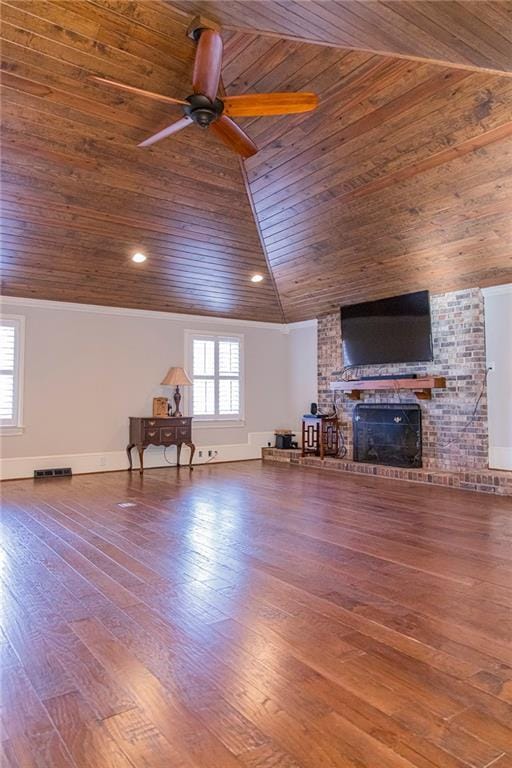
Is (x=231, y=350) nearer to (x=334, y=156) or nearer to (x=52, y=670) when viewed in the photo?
(x=334, y=156)

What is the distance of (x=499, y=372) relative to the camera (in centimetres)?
628

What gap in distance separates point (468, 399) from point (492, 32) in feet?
16.1

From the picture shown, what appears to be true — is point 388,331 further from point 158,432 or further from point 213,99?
point 213,99

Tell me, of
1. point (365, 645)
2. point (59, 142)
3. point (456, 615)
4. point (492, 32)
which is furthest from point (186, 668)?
point (59, 142)

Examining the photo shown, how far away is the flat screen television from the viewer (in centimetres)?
708

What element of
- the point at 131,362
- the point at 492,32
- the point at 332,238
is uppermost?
the point at 332,238

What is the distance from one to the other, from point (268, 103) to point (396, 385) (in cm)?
444

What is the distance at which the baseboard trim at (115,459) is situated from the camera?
688 centimetres

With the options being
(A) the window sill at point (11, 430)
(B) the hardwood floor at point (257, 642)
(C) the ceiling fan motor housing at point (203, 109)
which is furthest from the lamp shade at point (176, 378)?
(C) the ceiling fan motor housing at point (203, 109)

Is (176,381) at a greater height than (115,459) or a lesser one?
greater

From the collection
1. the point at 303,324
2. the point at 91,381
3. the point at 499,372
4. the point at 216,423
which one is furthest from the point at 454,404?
the point at 91,381

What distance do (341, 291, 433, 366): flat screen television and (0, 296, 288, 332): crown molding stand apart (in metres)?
1.85

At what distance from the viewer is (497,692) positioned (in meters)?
1.81

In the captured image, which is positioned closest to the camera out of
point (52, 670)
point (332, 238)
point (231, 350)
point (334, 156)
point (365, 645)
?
point (52, 670)
